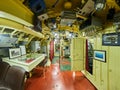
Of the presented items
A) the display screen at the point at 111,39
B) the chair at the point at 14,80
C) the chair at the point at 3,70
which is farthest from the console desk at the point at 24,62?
the display screen at the point at 111,39

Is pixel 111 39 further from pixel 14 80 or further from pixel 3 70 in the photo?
pixel 3 70

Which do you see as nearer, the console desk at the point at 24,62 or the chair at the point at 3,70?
the chair at the point at 3,70

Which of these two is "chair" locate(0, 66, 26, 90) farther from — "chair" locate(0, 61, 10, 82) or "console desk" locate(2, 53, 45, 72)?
"console desk" locate(2, 53, 45, 72)

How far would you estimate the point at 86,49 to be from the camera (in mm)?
6836

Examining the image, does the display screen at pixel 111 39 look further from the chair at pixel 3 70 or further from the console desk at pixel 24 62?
the chair at pixel 3 70

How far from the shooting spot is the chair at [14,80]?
308cm

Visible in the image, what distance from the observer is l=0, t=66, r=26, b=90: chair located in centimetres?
308

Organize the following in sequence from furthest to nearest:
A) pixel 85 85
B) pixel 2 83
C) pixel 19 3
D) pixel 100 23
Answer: pixel 85 85
pixel 100 23
pixel 2 83
pixel 19 3

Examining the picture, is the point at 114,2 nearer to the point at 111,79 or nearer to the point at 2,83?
the point at 111,79

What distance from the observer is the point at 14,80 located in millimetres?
3236

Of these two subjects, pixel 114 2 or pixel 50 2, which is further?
pixel 50 2

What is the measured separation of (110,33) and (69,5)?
142 centimetres

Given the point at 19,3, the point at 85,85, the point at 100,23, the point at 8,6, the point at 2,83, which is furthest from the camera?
the point at 85,85

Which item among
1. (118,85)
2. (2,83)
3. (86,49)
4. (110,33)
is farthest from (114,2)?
(86,49)
